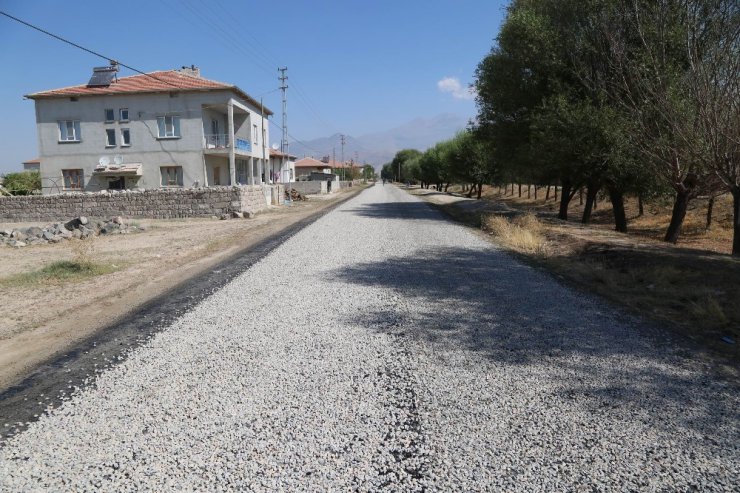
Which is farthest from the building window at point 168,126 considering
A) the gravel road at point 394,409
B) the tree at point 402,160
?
the tree at point 402,160

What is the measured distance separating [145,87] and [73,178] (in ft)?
27.9

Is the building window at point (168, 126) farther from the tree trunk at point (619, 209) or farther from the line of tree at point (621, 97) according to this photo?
the tree trunk at point (619, 209)

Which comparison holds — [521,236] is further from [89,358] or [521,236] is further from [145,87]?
[145,87]

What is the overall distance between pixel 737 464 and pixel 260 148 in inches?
1745

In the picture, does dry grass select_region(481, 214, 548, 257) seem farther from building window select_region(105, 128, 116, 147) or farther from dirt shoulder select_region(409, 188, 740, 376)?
building window select_region(105, 128, 116, 147)

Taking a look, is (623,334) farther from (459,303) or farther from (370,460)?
(370,460)

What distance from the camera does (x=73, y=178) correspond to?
36.5m

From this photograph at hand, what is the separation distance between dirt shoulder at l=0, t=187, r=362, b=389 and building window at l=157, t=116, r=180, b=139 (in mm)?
20169

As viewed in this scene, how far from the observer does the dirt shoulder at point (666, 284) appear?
593 centimetres

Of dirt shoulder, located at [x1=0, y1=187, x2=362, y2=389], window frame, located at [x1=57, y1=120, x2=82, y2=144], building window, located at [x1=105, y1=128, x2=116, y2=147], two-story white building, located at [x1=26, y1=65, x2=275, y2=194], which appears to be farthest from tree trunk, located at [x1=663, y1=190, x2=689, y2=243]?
window frame, located at [x1=57, y1=120, x2=82, y2=144]

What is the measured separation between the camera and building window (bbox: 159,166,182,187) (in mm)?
36425

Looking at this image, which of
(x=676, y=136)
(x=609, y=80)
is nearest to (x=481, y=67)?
(x=609, y=80)

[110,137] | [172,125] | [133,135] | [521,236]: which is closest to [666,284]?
[521,236]

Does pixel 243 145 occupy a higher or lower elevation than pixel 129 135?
lower
